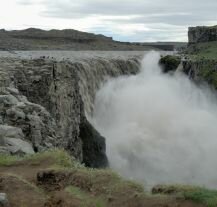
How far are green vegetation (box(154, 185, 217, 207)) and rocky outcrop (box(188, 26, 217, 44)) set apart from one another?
17282 centimetres

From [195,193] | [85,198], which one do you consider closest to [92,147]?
[85,198]

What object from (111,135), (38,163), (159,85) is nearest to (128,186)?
(38,163)

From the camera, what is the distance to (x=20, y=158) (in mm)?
14359

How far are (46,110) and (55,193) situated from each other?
1052 cm

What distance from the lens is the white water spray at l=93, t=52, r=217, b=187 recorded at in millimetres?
33688

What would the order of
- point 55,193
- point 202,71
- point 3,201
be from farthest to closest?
point 202,71 < point 55,193 < point 3,201

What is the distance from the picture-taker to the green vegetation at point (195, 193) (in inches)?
407

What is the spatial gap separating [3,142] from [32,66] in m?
9.16

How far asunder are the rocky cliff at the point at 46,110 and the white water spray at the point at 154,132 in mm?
3016

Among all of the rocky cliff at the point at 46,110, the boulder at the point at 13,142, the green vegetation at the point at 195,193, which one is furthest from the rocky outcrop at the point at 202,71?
the green vegetation at the point at 195,193

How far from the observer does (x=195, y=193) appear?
10602 millimetres

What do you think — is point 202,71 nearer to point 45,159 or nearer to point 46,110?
point 46,110

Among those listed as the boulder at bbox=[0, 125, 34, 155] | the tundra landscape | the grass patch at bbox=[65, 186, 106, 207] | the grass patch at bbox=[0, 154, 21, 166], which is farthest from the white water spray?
the grass patch at bbox=[65, 186, 106, 207]

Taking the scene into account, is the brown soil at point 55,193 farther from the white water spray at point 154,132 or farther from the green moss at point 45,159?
the white water spray at point 154,132
